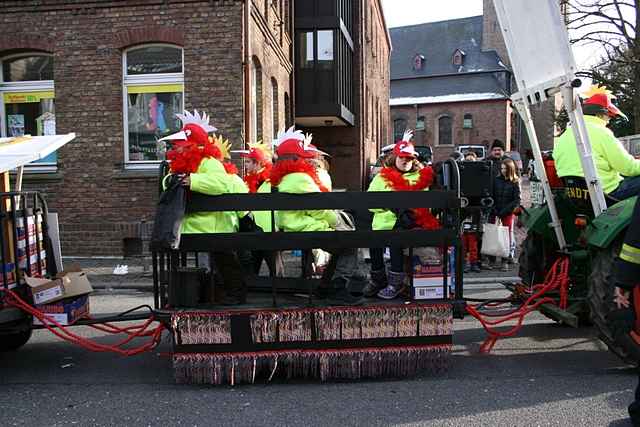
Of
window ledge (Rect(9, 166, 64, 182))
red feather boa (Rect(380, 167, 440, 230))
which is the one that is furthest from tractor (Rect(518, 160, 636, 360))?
window ledge (Rect(9, 166, 64, 182))

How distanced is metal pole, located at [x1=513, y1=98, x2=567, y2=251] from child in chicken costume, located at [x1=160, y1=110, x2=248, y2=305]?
235cm

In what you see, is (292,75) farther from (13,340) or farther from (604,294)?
(604,294)

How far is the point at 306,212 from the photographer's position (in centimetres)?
455

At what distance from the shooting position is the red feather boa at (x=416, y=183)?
15.5ft

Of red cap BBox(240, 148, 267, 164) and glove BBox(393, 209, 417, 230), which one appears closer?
glove BBox(393, 209, 417, 230)

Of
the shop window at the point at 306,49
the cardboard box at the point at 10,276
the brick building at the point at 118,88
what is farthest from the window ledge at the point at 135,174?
the shop window at the point at 306,49

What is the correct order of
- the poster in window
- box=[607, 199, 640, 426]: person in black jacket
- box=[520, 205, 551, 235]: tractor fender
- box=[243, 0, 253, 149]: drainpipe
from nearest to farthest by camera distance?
box=[607, 199, 640, 426]: person in black jacket, box=[520, 205, 551, 235]: tractor fender, box=[243, 0, 253, 149]: drainpipe, the poster in window

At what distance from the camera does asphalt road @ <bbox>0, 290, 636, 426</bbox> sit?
364 centimetres

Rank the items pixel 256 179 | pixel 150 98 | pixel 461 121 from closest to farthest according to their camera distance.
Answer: pixel 256 179 < pixel 150 98 < pixel 461 121

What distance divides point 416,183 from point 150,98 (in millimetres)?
7619

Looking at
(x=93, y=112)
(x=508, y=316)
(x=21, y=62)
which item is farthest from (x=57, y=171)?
(x=508, y=316)

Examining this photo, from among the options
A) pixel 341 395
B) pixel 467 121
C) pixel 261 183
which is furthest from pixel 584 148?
pixel 467 121

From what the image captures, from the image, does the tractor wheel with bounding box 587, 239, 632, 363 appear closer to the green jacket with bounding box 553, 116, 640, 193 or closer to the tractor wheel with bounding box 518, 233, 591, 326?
the green jacket with bounding box 553, 116, 640, 193

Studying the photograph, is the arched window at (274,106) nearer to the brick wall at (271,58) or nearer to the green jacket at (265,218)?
the brick wall at (271,58)
